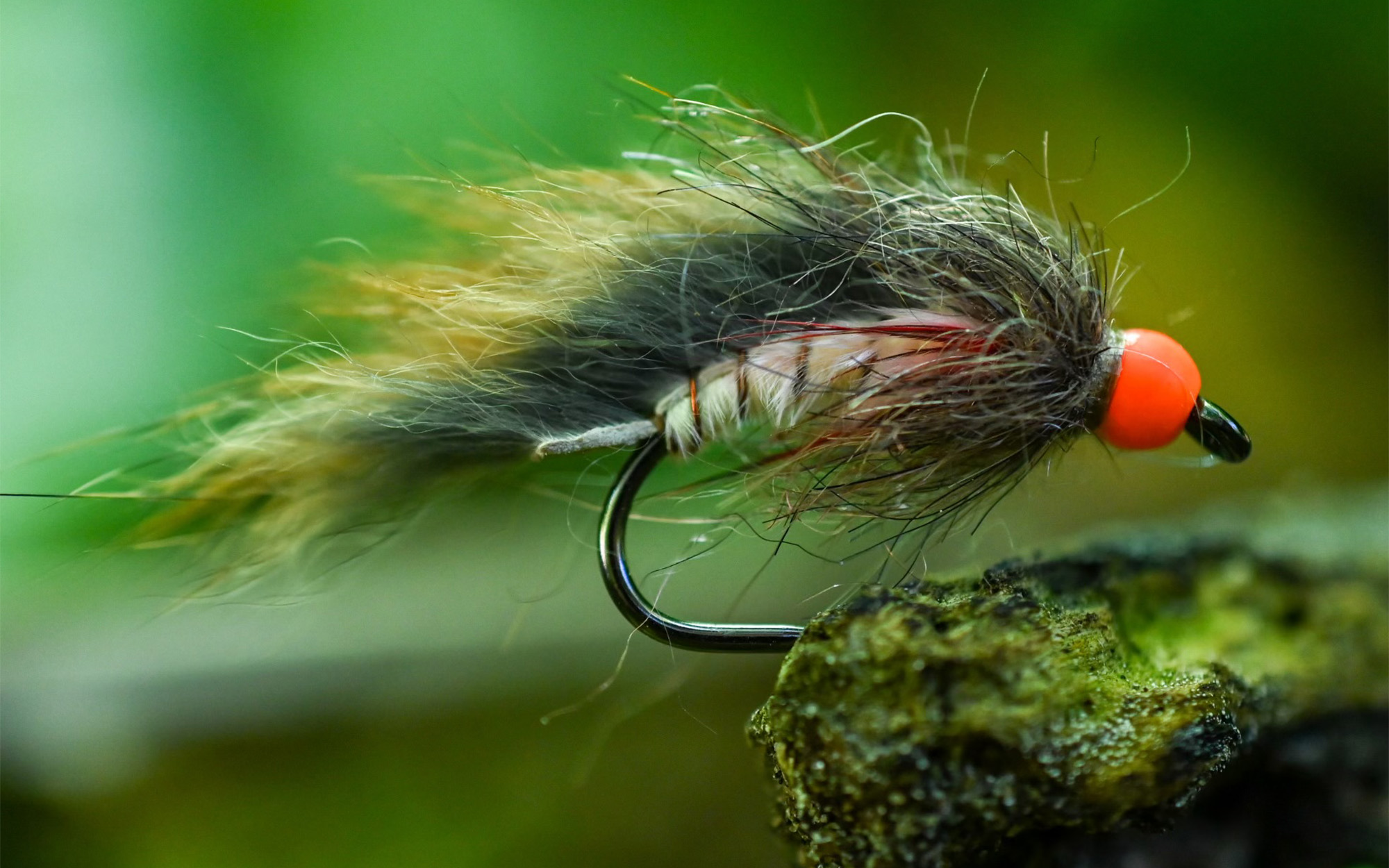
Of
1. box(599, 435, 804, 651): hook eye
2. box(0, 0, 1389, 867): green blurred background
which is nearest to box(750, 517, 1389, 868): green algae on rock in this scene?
box(599, 435, 804, 651): hook eye

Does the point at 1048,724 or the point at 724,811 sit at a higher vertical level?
Result: the point at 1048,724

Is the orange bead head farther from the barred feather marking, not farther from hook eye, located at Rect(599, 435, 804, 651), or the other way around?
hook eye, located at Rect(599, 435, 804, 651)

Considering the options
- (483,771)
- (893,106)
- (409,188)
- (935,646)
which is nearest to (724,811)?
(483,771)

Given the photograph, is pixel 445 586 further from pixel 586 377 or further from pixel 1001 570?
pixel 1001 570

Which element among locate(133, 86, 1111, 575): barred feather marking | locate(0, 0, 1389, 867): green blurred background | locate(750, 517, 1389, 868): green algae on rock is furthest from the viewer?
locate(0, 0, 1389, 867): green blurred background

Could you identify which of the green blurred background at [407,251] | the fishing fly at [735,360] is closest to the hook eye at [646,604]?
the fishing fly at [735,360]

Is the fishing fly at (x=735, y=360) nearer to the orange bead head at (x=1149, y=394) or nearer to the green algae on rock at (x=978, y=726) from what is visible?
the orange bead head at (x=1149, y=394)

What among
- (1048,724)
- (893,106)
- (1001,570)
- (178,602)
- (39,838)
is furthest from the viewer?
(893,106)
